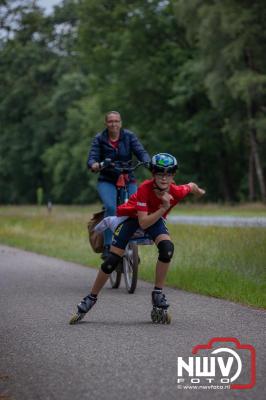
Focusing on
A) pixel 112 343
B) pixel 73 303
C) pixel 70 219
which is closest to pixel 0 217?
pixel 70 219

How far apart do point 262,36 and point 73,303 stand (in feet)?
98.3

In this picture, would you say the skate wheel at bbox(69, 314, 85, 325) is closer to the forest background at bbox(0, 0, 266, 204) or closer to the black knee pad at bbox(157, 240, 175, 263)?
the black knee pad at bbox(157, 240, 175, 263)

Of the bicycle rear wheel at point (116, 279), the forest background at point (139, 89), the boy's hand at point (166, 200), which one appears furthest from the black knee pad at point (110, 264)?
the forest background at point (139, 89)

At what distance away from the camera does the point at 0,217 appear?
3922 centimetres

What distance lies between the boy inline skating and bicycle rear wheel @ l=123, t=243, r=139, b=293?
2.44 m

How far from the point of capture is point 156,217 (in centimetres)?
884

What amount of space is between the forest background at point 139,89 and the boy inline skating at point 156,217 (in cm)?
2976

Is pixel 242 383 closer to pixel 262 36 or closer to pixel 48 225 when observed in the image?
pixel 48 225

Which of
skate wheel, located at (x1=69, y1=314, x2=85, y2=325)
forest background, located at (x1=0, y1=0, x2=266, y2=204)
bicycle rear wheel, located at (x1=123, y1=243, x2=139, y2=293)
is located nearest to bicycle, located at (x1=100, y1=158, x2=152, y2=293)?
bicycle rear wheel, located at (x1=123, y1=243, x2=139, y2=293)

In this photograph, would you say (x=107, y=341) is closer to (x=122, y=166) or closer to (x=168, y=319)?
(x=168, y=319)

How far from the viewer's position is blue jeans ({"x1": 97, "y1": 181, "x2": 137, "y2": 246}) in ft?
41.5

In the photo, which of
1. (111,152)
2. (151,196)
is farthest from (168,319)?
(111,152)

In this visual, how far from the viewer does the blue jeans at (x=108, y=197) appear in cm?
1266

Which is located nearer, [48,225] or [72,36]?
[48,225]
